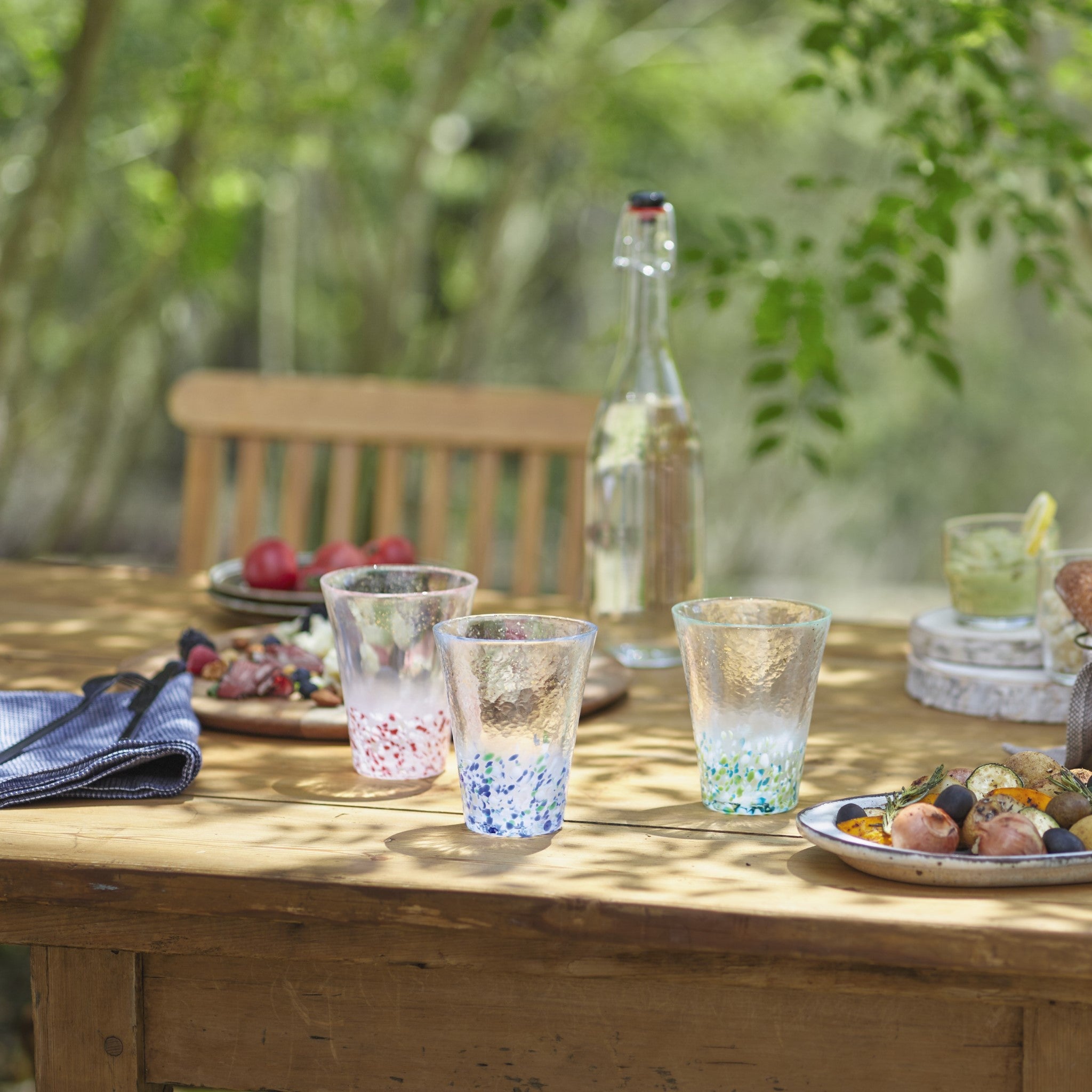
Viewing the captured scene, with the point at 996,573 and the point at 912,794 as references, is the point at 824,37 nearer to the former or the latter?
the point at 996,573

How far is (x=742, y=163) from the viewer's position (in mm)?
6215

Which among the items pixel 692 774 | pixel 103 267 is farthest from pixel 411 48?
pixel 692 774

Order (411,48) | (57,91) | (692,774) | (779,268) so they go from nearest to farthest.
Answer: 1. (692,774)
2. (779,268)
3. (57,91)
4. (411,48)

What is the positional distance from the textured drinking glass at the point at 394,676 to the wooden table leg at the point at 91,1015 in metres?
0.22

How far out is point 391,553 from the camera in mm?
1472

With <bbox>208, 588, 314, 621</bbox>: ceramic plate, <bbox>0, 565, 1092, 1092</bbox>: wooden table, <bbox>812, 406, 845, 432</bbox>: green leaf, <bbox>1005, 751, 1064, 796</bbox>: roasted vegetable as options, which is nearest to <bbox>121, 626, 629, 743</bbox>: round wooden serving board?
<bbox>0, 565, 1092, 1092</bbox>: wooden table

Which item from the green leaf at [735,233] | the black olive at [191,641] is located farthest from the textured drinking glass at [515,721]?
the green leaf at [735,233]

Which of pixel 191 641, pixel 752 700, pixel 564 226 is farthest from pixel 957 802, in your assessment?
pixel 564 226

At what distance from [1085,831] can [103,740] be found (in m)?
0.68

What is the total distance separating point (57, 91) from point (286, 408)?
133cm

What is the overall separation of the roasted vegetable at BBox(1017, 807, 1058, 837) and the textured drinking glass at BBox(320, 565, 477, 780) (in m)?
0.38

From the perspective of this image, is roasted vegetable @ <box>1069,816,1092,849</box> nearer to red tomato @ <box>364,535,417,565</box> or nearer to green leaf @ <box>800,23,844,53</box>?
red tomato @ <box>364,535,417,565</box>

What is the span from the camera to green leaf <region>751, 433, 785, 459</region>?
6.55ft

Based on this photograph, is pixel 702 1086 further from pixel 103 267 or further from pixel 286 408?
pixel 103 267
